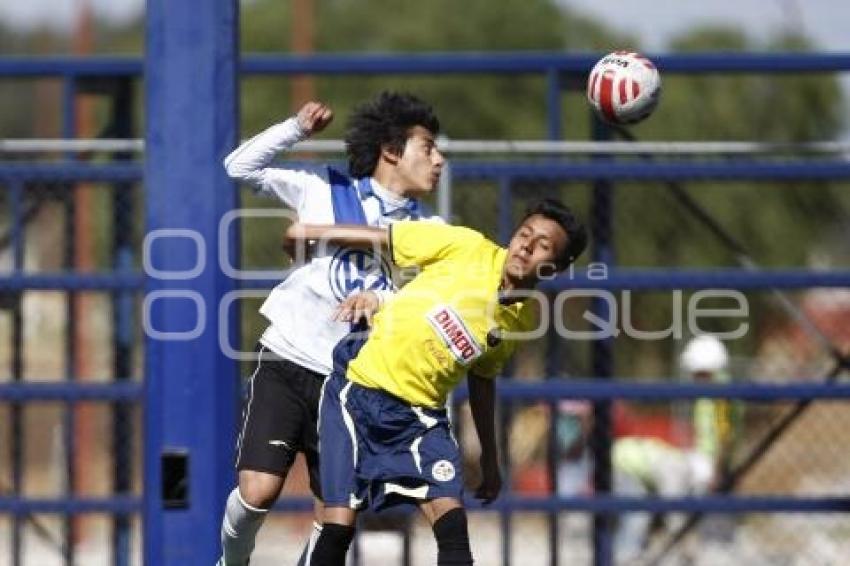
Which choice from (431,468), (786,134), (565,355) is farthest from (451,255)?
(786,134)

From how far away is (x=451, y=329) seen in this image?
628cm

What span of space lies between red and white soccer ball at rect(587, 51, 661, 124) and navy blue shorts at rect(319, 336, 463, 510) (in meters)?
1.41

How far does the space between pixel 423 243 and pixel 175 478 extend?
3.58 ft

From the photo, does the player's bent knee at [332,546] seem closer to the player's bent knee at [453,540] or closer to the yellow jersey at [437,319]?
the player's bent knee at [453,540]

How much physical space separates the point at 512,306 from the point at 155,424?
1.19m

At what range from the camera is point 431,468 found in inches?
245

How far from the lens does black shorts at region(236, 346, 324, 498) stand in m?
6.77

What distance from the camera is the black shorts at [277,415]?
6.77 m

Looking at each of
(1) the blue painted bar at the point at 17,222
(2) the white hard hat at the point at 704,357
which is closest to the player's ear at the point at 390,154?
(1) the blue painted bar at the point at 17,222

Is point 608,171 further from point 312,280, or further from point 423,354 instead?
point 423,354

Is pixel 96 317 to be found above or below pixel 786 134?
below

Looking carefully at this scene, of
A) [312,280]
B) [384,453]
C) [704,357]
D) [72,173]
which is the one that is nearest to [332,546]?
[384,453]

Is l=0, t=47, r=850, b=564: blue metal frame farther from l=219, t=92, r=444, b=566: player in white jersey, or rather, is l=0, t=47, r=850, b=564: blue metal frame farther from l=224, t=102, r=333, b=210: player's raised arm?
l=224, t=102, r=333, b=210: player's raised arm

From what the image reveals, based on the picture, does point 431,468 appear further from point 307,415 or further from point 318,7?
point 318,7
